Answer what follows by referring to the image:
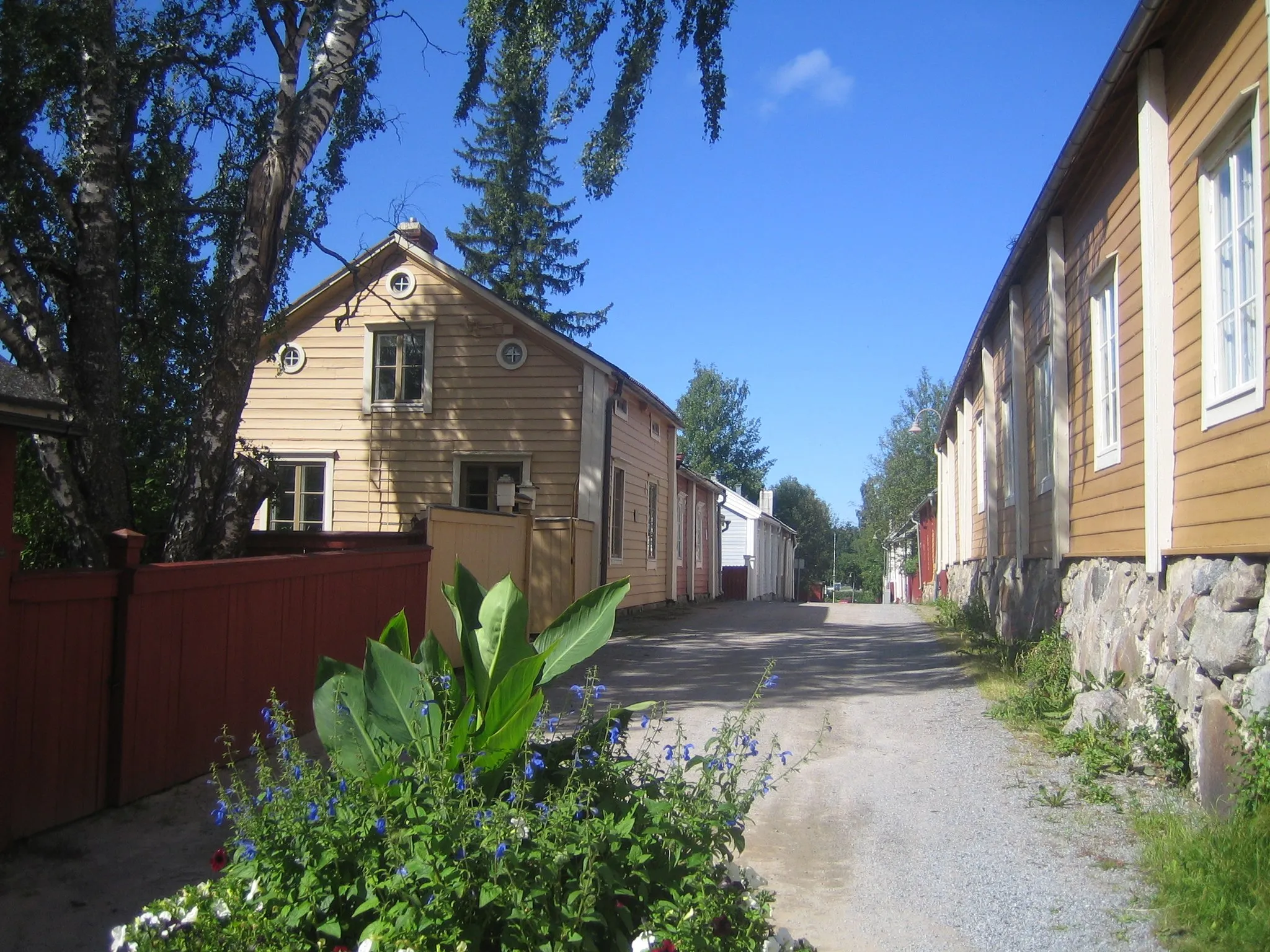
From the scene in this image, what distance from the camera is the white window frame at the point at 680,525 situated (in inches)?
923

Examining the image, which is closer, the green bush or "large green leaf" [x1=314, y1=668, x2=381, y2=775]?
the green bush

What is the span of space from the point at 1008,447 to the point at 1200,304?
7471mm

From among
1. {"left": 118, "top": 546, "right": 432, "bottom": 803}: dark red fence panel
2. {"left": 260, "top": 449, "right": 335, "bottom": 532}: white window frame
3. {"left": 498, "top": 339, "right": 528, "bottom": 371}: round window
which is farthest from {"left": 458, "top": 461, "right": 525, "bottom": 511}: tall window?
{"left": 118, "top": 546, "right": 432, "bottom": 803}: dark red fence panel

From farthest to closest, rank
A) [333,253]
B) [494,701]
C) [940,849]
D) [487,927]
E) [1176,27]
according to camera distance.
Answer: [333,253] → [1176,27] → [940,849] → [494,701] → [487,927]

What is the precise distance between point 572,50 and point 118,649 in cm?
929

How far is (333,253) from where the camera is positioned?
1084 centimetres

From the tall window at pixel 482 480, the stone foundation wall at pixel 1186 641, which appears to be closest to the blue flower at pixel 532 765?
the stone foundation wall at pixel 1186 641

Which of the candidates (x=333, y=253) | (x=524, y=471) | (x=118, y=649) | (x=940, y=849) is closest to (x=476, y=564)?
(x=333, y=253)

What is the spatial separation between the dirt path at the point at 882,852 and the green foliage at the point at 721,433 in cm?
6039

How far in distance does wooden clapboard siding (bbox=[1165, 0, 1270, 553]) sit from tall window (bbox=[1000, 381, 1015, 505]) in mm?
6118

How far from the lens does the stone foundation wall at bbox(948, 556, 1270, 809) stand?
506cm

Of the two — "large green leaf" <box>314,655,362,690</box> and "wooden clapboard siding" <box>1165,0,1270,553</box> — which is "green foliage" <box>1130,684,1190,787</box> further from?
"large green leaf" <box>314,655,362,690</box>

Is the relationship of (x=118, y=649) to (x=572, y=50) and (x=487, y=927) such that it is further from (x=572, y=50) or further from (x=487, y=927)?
(x=572, y=50)

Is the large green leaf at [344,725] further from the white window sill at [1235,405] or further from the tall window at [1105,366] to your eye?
the tall window at [1105,366]
